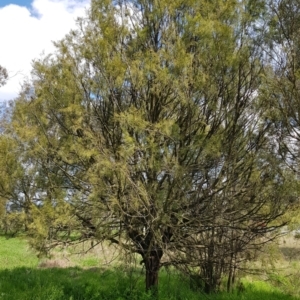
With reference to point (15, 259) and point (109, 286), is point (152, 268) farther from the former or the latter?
point (15, 259)

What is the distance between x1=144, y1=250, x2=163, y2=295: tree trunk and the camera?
24.8 ft

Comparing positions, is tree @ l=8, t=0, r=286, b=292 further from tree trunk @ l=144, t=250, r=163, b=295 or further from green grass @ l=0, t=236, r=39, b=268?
green grass @ l=0, t=236, r=39, b=268

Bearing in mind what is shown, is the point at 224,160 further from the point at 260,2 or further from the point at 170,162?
the point at 260,2

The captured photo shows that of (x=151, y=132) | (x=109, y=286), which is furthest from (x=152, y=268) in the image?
(x=151, y=132)

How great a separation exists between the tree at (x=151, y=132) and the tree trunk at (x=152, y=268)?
11 centimetres

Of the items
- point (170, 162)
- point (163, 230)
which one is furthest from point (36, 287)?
point (170, 162)

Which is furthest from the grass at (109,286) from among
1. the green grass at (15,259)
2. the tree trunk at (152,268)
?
the green grass at (15,259)

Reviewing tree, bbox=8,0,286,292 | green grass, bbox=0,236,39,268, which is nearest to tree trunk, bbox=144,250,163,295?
tree, bbox=8,0,286,292

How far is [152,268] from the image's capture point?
7.84 metres

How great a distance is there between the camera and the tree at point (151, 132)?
643cm

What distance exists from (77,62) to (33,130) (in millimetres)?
1525

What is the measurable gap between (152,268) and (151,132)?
3.11 m

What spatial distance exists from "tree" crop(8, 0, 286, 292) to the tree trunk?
11 centimetres

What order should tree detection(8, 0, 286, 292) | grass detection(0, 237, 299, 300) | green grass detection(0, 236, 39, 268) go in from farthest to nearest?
green grass detection(0, 236, 39, 268), grass detection(0, 237, 299, 300), tree detection(8, 0, 286, 292)
